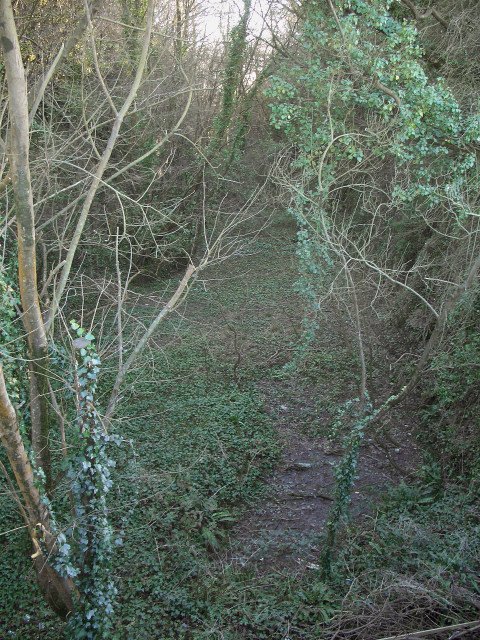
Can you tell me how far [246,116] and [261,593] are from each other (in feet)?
52.1

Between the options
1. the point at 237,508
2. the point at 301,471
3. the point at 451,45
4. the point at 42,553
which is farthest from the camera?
the point at 451,45

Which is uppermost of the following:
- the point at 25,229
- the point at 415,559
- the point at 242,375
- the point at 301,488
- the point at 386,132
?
the point at 386,132

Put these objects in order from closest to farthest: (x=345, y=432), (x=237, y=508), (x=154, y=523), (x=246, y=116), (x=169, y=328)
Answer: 1. (x=154, y=523)
2. (x=237, y=508)
3. (x=345, y=432)
4. (x=169, y=328)
5. (x=246, y=116)

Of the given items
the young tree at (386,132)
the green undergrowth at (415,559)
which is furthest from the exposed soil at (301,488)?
the young tree at (386,132)

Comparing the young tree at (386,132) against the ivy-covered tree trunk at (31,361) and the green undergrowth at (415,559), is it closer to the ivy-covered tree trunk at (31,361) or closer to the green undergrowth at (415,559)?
→ the green undergrowth at (415,559)

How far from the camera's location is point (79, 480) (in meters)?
5.18

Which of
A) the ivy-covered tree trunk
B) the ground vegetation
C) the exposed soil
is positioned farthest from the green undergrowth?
the ivy-covered tree trunk

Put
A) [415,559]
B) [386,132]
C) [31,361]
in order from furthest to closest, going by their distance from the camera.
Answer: [386,132]
[415,559]
[31,361]

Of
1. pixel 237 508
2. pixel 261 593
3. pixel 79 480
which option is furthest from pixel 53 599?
pixel 237 508

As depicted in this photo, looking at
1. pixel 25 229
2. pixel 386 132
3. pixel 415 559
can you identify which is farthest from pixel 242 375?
pixel 25 229

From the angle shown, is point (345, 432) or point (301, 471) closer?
point (301, 471)

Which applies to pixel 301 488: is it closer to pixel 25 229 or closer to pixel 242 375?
pixel 242 375

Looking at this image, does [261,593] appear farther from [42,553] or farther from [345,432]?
[345,432]

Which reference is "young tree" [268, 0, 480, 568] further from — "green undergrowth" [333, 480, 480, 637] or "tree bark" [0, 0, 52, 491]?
"tree bark" [0, 0, 52, 491]
